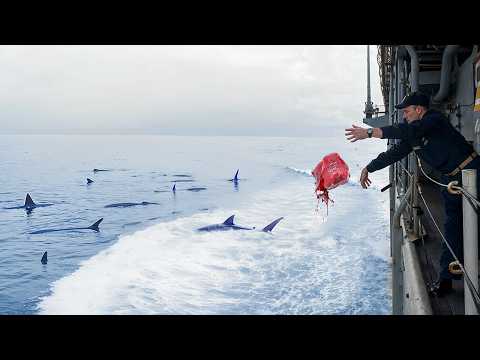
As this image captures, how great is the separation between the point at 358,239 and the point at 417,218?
13.7m

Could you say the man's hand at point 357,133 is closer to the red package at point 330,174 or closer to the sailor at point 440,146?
the sailor at point 440,146

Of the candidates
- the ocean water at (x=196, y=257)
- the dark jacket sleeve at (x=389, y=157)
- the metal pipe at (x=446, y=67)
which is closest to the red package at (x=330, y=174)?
the dark jacket sleeve at (x=389, y=157)

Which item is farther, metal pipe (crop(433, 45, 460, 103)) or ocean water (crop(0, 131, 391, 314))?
ocean water (crop(0, 131, 391, 314))

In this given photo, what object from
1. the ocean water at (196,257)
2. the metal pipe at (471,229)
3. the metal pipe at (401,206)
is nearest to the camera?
the metal pipe at (471,229)

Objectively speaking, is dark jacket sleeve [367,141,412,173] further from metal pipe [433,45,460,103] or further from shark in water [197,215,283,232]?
shark in water [197,215,283,232]

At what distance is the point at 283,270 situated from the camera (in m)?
13.9

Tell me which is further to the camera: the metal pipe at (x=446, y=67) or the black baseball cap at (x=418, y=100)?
the metal pipe at (x=446, y=67)

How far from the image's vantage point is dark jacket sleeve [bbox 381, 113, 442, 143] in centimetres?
310

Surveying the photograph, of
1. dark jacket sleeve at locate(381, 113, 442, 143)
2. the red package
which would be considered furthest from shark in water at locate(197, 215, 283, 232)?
dark jacket sleeve at locate(381, 113, 442, 143)

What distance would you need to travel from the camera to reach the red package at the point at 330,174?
4523 mm

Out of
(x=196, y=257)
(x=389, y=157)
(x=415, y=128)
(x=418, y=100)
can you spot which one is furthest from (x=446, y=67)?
(x=196, y=257)

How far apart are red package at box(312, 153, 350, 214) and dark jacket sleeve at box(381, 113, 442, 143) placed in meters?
1.40
